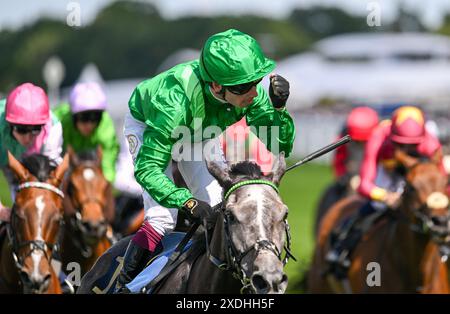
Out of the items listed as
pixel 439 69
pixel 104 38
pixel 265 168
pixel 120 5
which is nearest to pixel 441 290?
pixel 265 168

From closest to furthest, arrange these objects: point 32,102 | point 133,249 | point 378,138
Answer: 1. point 133,249
2. point 32,102
3. point 378,138

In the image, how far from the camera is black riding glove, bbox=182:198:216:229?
457 cm

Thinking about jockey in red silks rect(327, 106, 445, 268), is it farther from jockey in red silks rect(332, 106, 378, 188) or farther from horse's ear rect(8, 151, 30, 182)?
horse's ear rect(8, 151, 30, 182)

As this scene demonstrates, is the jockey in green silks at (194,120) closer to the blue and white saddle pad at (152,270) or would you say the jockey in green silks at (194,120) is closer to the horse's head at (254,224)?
the blue and white saddle pad at (152,270)

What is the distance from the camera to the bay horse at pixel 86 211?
7.95 m

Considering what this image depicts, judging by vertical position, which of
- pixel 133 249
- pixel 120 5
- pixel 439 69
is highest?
pixel 120 5

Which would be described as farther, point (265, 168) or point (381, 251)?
point (381, 251)

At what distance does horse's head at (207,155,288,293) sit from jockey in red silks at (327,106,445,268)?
3.76 meters

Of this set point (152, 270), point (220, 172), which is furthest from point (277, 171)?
point (152, 270)

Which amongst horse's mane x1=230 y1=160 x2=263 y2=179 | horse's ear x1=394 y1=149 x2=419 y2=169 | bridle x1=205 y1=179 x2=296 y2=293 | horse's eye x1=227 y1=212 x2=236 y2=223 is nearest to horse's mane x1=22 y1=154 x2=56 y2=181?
bridle x1=205 y1=179 x2=296 y2=293

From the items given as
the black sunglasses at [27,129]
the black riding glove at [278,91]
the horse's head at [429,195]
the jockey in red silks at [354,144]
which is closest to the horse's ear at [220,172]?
the black riding glove at [278,91]

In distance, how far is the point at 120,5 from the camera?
97.1 meters
